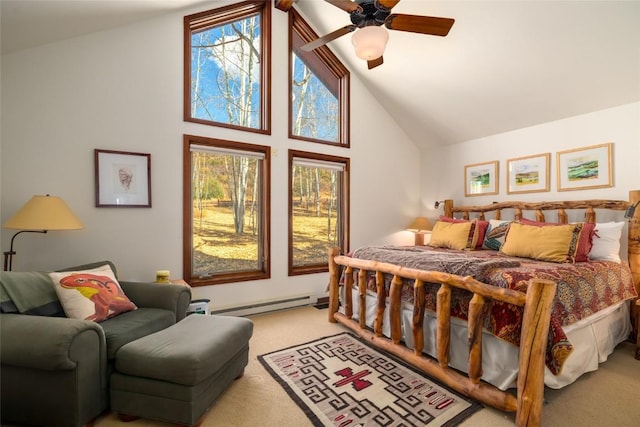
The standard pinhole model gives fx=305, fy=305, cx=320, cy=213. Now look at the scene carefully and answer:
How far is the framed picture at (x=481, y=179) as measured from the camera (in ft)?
13.3

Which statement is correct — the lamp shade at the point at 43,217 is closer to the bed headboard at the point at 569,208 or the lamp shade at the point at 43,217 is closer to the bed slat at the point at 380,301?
the bed slat at the point at 380,301

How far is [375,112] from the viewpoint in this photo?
4578 millimetres

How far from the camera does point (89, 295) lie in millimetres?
1980

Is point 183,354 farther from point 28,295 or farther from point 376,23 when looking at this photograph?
point 376,23

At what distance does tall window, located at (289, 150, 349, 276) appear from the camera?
3.93 meters

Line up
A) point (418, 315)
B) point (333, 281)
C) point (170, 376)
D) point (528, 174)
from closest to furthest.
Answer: point (170, 376) → point (418, 315) → point (333, 281) → point (528, 174)

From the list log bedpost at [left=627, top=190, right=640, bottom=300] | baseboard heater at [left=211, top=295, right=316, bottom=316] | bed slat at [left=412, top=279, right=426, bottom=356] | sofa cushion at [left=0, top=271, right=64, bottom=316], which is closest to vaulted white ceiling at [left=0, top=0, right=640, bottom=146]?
log bedpost at [left=627, top=190, right=640, bottom=300]

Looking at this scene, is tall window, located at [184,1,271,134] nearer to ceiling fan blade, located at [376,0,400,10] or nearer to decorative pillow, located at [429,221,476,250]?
ceiling fan blade, located at [376,0,400,10]

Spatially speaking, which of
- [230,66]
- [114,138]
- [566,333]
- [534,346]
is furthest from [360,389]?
[230,66]

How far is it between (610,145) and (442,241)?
1.85 metres

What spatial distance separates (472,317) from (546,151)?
2767 millimetres

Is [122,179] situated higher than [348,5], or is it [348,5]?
[348,5]

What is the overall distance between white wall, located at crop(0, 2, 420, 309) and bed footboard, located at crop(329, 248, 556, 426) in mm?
1351

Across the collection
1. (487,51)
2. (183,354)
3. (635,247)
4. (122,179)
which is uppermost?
(487,51)
